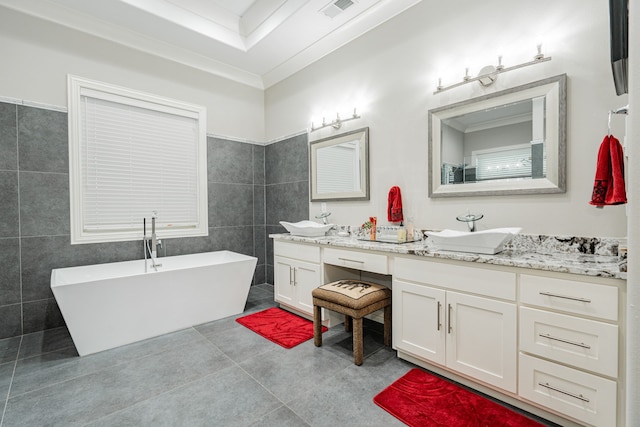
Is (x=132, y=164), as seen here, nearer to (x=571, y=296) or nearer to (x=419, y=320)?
(x=419, y=320)

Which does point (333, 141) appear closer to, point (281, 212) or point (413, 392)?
point (281, 212)

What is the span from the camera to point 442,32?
8.16 ft

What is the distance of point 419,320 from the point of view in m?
2.11

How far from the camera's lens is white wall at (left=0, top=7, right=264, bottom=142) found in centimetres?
275

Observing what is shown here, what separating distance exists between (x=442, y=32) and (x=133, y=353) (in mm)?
3644

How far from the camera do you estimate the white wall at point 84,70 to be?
9.01 feet

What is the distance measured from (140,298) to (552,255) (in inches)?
124

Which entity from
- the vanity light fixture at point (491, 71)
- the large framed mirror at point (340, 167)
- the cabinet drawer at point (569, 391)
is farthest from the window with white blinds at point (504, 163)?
the cabinet drawer at point (569, 391)

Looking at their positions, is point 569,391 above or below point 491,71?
below

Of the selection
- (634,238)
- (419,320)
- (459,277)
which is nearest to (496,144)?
(459,277)

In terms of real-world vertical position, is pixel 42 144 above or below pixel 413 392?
above

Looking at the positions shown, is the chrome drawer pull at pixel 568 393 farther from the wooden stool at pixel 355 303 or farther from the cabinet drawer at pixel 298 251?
the cabinet drawer at pixel 298 251

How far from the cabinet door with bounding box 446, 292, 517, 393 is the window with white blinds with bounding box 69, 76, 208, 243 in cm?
312

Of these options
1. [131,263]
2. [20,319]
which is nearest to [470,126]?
[131,263]
